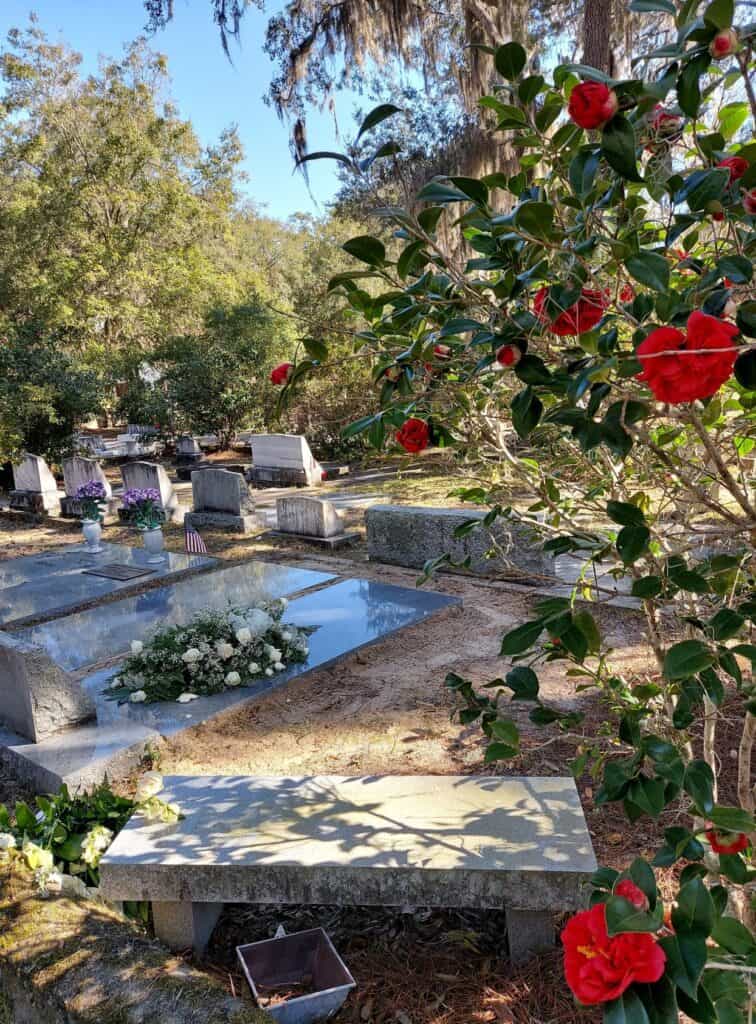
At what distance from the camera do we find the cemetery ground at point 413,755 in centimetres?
238

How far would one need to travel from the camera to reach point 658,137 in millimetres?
1464

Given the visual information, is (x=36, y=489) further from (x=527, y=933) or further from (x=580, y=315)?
(x=580, y=315)

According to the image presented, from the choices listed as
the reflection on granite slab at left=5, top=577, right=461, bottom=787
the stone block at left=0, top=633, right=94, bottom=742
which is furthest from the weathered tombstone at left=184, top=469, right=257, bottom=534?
the stone block at left=0, top=633, right=94, bottom=742

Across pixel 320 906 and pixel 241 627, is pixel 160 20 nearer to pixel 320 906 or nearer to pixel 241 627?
pixel 241 627

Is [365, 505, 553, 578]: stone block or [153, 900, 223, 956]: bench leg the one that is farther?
[365, 505, 553, 578]: stone block

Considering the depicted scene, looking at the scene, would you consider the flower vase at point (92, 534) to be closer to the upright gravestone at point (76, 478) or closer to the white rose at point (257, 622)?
the upright gravestone at point (76, 478)

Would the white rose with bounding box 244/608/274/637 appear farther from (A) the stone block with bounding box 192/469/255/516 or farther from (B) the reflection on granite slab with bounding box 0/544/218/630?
(A) the stone block with bounding box 192/469/255/516

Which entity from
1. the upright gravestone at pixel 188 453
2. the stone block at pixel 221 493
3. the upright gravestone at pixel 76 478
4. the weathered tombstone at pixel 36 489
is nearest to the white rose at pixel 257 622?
the stone block at pixel 221 493

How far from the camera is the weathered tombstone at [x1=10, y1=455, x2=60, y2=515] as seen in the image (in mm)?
11797

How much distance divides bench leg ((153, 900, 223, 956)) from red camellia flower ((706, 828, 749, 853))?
6.31 feet

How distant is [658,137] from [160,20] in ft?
32.2

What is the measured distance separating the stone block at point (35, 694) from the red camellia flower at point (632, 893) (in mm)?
3919

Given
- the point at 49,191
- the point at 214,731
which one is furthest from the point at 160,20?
the point at 49,191

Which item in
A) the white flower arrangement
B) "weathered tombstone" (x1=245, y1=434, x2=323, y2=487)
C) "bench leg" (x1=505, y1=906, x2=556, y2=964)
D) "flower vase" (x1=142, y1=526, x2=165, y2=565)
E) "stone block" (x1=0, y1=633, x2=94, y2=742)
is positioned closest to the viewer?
"bench leg" (x1=505, y1=906, x2=556, y2=964)
